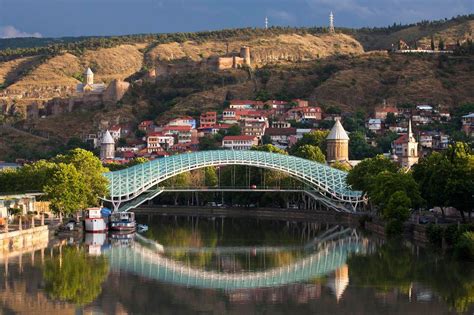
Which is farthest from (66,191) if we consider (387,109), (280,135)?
(387,109)

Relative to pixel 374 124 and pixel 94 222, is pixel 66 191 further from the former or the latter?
pixel 374 124

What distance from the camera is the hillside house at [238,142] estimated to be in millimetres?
117750

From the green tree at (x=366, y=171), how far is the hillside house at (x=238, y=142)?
38907mm

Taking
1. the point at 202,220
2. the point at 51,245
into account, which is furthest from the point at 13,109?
the point at 51,245

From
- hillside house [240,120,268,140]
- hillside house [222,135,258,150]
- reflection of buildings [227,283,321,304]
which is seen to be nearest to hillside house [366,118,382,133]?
hillside house [240,120,268,140]

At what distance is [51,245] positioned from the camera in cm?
5688

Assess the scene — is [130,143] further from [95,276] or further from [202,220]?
[95,276]

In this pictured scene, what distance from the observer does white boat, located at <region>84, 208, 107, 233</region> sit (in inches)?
2576

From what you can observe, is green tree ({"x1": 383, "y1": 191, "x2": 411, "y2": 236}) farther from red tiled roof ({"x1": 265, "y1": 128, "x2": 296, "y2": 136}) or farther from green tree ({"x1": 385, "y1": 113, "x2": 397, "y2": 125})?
green tree ({"x1": 385, "y1": 113, "x2": 397, "y2": 125})

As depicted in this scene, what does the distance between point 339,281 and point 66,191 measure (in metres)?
25.1

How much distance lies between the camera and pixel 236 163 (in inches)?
3120

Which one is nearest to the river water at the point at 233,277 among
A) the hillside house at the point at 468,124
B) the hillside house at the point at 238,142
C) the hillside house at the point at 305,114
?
the hillside house at the point at 238,142

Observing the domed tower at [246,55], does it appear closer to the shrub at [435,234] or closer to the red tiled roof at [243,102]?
the red tiled roof at [243,102]

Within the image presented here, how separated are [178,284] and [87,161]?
3063cm
